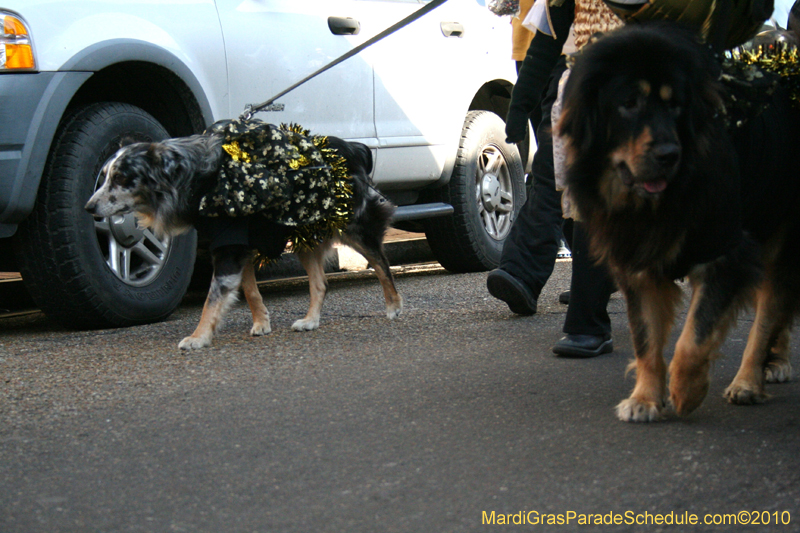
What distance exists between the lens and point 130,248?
484cm

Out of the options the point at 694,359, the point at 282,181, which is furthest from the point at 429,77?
the point at 694,359

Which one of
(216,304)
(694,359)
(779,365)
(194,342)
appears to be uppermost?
(694,359)

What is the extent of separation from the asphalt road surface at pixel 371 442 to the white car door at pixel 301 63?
170 centimetres

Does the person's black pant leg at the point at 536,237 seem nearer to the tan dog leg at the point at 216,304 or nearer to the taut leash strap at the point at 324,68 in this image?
the taut leash strap at the point at 324,68

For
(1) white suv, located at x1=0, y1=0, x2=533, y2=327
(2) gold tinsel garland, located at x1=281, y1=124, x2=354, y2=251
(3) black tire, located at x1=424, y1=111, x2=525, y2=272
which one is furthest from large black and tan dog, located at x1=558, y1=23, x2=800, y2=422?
(3) black tire, located at x1=424, y1=111, x2=525, y2=272

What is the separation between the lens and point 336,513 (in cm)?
207

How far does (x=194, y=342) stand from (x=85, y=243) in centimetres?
81

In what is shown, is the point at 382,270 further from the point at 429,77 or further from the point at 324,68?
the point at 429,77

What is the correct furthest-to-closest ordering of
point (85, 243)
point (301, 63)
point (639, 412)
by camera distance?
point (301, 63) → point (85, 243) → point (639, 412)

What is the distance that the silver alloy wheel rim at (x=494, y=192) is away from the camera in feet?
22.4

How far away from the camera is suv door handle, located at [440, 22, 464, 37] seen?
21.1ft

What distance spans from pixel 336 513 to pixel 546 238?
2783 millimetres

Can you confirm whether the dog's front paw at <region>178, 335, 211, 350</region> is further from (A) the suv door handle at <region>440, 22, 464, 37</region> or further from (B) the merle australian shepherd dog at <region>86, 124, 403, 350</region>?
(A) the suv door handle at <region>440, 22, 464, 37</region>

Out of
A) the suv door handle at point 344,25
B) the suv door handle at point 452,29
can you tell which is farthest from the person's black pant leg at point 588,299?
the suv door handle at point 452,29
